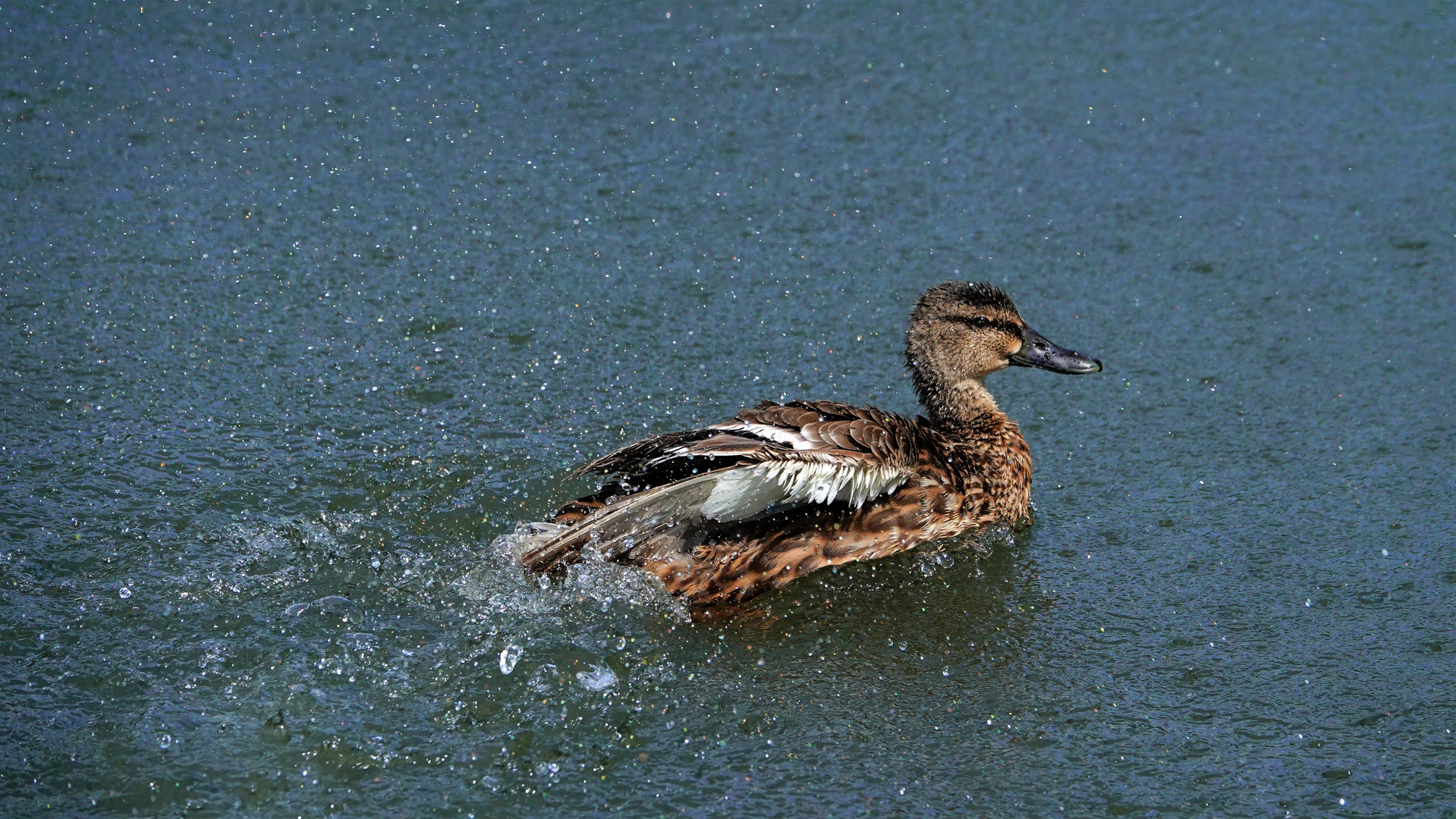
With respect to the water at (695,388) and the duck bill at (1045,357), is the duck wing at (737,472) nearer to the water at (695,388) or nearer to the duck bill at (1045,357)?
the water at (695,388)

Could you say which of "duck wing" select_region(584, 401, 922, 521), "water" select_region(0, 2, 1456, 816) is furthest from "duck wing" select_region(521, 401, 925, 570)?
"water" select_region(0, 2, 1456, 816)

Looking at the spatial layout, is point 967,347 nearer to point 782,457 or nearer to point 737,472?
point 782,457

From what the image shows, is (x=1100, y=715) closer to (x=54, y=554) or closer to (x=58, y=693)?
(x=58, y=693)

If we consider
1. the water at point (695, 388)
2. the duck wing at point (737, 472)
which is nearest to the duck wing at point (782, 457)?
the duck wing at point (737, 472)

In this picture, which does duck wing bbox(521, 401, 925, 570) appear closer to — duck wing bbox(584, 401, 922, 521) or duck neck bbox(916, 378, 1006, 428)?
duck wing bbox(584, 401, 922, 521)

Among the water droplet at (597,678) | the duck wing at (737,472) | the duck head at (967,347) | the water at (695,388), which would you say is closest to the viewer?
the water at (695,388)

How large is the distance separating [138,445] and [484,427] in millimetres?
1176

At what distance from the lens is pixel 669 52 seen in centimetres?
815

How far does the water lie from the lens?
12.3ft

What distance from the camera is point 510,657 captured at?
157 inches

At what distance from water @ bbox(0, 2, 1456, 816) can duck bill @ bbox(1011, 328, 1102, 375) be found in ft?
1.10

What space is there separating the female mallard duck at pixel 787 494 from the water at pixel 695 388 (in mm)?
125

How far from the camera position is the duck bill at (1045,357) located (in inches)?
210

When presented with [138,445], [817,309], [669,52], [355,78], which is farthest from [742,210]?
[138,445]
